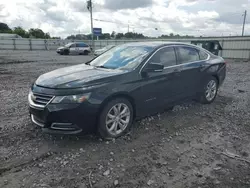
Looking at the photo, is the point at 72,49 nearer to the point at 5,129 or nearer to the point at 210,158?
the point at 5,129

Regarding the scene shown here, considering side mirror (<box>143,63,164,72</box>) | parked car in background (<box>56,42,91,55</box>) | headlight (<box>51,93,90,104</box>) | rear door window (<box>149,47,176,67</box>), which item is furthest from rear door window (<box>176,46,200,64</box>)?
parked car in background (<box>56,42,91,55</box>)

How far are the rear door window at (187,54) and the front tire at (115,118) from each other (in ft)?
5.85

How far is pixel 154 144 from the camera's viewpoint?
3469 mm

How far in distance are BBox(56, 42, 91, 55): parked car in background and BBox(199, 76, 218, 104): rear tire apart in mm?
23444

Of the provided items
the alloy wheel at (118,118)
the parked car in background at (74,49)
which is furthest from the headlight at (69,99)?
the parked car in background at (74,49)

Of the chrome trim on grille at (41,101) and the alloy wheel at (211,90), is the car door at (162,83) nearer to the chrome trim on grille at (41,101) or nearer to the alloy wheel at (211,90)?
the alloy wheel at (211,90)

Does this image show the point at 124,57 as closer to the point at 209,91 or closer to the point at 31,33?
the point at 209,91

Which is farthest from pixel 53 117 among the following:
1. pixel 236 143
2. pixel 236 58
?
pixel 236 58

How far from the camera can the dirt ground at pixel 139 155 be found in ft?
8.48

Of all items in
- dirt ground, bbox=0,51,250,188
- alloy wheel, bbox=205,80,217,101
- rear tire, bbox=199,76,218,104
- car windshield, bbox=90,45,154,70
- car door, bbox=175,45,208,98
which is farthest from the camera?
alloy wheel, bbox=205,80,217,101

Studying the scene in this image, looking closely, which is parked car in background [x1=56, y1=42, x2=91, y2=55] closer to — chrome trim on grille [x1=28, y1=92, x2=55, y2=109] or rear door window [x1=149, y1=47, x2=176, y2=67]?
rear door window [x1=149, y1=47, x2=176, y2=67]

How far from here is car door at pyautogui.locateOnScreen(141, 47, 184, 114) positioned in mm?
3879

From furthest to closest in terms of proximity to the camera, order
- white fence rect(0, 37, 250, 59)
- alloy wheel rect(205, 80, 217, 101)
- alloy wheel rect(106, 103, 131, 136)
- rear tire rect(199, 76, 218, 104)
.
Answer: white fence rect(0, 37, 250, 59), alloy wheel rect(205, 80, 217, 101), rear tire rect(199, 76, 218, 104), alloy wheel rect(106, 103, 131, 136)

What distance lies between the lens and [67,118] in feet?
10.1
